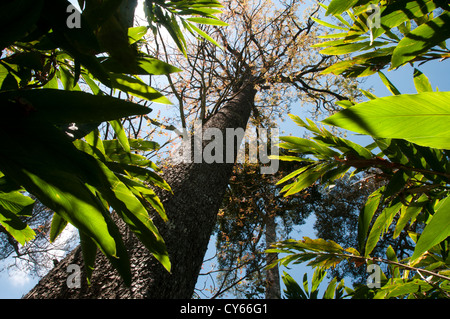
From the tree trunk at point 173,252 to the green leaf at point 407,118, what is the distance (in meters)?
1.12

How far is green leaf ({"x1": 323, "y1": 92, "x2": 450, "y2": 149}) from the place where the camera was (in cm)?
45

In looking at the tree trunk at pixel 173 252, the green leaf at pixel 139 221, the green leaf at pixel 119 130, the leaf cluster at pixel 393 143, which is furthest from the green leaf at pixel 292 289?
the green leaf at pixel 119 130

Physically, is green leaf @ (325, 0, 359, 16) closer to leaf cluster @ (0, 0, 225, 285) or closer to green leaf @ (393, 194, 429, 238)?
leaf cluster @ (0, 0, 225, 285)

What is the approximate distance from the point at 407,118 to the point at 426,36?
50cm

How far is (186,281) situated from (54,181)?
1087mm

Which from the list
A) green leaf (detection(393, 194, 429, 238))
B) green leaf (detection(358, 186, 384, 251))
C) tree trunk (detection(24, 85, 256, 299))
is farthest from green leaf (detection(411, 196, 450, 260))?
tree trunk (detection(24, 85, 256, 299))

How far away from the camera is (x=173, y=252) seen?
1327 millimetres

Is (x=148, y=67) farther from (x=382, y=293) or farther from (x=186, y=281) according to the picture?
(x=382, y=293)

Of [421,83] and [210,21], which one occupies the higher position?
[210,21]

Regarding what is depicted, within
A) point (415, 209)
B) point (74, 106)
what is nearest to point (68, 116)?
→ point (74, 106)

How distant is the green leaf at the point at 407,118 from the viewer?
45cm

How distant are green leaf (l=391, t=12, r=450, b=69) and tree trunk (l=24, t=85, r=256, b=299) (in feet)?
4.42

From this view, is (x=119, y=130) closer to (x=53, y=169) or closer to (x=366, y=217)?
(x=53, y=169)
